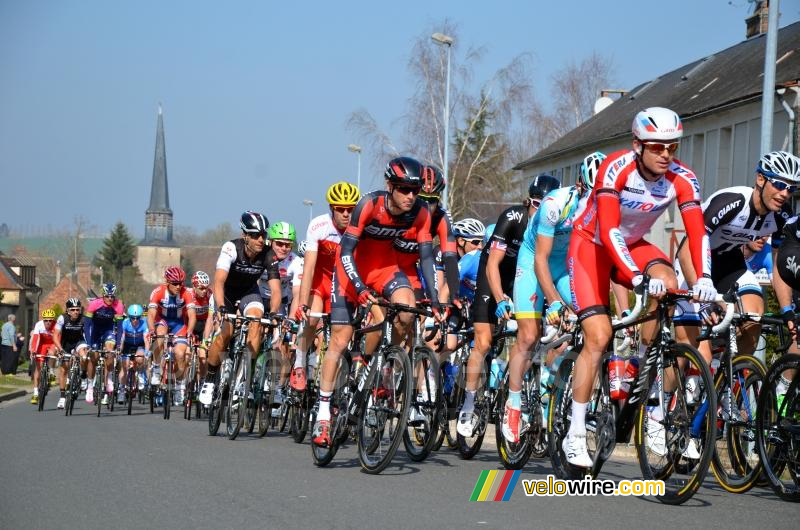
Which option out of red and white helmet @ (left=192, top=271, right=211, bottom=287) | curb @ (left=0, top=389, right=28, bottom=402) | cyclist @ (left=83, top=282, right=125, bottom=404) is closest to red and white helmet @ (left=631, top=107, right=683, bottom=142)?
red and white helmet @ (left=192, top=271, right=211, bottom=287)

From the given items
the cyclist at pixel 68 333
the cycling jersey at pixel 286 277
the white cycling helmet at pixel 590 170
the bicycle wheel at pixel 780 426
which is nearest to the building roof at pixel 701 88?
the cycling jersey at pixel 286 277

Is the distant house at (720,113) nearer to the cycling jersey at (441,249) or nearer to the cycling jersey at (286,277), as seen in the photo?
the cycling jersey at (286,277)

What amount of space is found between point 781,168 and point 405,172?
2.69m

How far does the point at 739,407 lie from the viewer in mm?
7887

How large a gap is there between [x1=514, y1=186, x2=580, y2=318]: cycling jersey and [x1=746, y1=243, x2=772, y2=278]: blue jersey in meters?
1.41

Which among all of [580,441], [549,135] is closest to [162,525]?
[580,441]

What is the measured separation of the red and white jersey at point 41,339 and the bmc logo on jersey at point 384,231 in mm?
14961

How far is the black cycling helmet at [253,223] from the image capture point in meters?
13.8

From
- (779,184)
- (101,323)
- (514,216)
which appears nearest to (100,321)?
(101,323)

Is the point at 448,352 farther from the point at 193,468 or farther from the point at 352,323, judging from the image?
the point at 193,468

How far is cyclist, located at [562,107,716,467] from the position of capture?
7.66 m

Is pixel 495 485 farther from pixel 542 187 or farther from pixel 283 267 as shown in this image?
pixel 283 267

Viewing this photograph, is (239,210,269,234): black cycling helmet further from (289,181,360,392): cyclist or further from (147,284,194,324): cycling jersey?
(147,284,194,324): cycling jersey

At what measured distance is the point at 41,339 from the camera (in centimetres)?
2355
